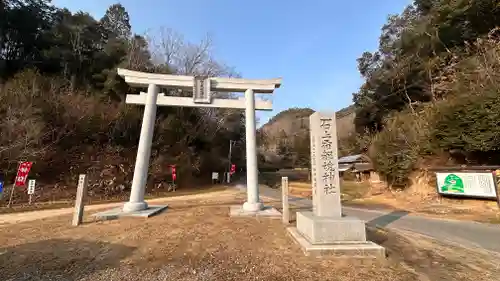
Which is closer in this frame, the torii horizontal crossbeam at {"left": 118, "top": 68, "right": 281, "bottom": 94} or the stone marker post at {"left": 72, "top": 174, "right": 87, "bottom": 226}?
the stone marker post at {"left": 72, "top": 174, "right": 87, "bottom": 226}

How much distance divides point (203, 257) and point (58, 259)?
257 centimetres

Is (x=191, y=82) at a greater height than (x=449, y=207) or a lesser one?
greater

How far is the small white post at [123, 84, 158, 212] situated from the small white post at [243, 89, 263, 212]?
3.52m

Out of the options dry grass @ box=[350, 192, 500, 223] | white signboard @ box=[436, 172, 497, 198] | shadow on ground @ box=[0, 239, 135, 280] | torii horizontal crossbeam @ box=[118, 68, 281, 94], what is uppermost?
torii horizontal crossbeam @ box=[118, 68, 281, 94]

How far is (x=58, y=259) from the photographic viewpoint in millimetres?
4477

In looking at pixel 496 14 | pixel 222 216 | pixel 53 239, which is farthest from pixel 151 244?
pixel 496 14

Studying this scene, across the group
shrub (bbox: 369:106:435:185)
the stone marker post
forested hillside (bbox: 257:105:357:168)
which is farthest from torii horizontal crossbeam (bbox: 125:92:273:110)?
forested hillside (bbox: 257:105:357:168)

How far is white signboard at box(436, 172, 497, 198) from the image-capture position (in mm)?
9592

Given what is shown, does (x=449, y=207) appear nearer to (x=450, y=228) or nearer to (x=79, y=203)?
(x=450, y=228)

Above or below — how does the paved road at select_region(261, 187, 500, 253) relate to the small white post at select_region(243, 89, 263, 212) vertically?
below

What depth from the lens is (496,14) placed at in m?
15.6

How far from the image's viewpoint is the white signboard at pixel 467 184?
31.5 feet

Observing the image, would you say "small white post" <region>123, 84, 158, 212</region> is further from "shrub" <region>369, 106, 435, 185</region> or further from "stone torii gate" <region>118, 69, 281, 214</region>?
"shrub" <region>369, 106, 435, 185</region>

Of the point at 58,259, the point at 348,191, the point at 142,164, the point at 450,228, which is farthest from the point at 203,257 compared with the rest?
the point at 348,191
